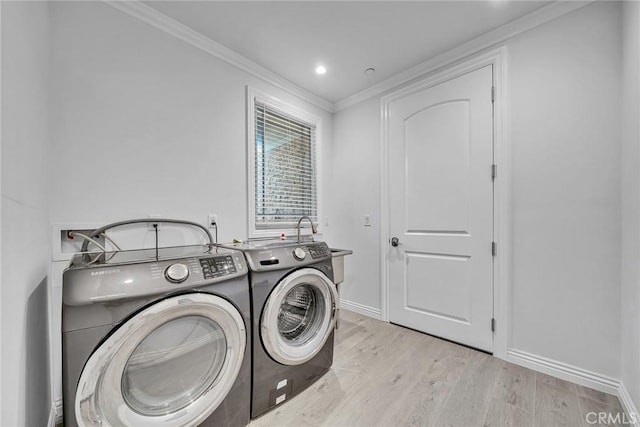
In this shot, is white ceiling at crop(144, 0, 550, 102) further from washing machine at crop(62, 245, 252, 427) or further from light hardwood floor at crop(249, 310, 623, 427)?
light hardwood floor at crop(249, 310, 623, 427)

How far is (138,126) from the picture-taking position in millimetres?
1711

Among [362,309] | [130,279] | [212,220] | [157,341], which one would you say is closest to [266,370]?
[157,341]

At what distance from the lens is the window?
2381 millimetres

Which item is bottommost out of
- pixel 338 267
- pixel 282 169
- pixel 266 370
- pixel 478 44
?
pixel 266 370

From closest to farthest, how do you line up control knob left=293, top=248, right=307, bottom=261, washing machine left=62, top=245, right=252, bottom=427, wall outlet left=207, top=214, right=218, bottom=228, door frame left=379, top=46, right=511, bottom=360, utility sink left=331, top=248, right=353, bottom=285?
washing machine left=62, top=245, right=252, bottom=427 → control knob left=293, top=248, right=307, bottom=261 → door frame left=379, top=46, right=511, bottom=360 → wall outlet left=207, top=214, right=218, bottom=228 → utility sink left=331, top=248, right=353, bottom=285

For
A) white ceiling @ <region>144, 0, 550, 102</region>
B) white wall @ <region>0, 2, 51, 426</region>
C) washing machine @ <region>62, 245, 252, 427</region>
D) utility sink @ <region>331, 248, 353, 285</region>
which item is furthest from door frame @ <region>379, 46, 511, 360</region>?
white wall @ <region>0, 2, 51, 426</region>

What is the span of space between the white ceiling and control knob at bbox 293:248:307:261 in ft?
5.26

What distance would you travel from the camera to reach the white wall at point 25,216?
2.47 feet

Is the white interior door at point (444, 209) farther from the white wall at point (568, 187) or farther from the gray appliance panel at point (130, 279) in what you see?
the gray appliance panel at point (130, 279)

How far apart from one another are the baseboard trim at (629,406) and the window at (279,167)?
8.23ft

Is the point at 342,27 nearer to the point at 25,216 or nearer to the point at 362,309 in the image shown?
the point at 25,216

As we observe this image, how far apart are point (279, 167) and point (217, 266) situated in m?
1.56

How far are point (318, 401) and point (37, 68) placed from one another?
2184mm

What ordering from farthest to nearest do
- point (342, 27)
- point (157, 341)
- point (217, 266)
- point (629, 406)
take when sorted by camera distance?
1. point (342, 27)
2. point (629, 406)
3. point (217, 266)
4. point (157, 341)
